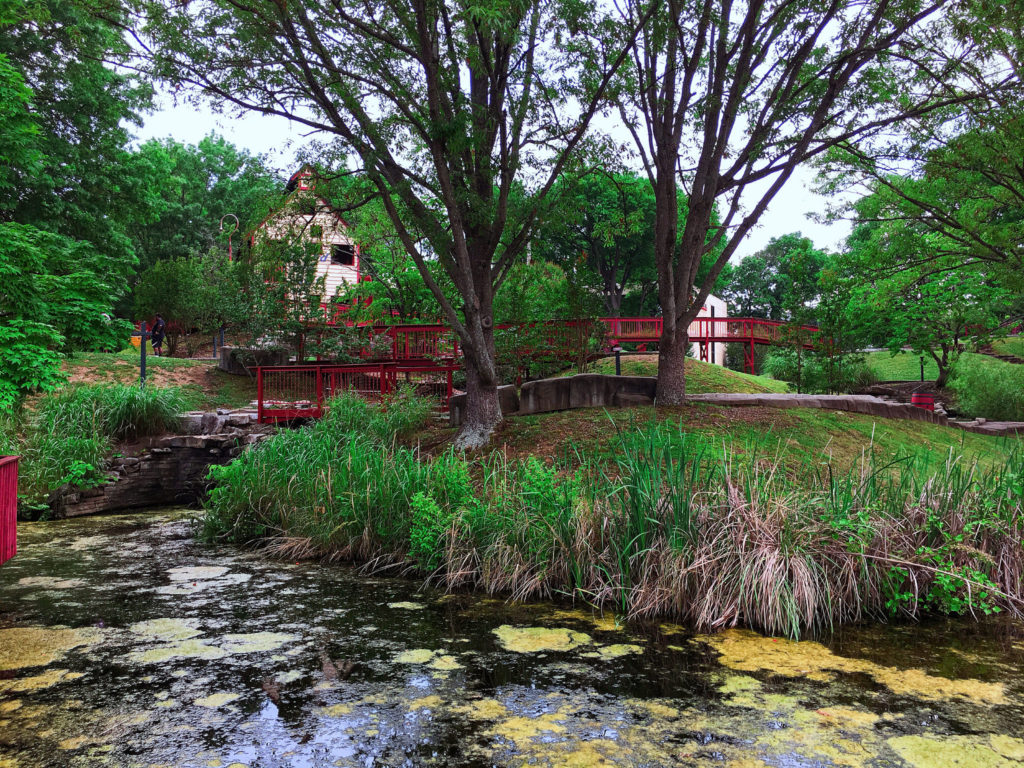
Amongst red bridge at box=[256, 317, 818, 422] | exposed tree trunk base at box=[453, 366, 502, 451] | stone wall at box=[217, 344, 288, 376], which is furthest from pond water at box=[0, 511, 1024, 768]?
stone wall at box=[217, 344, 288, 376]

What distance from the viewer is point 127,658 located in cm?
452

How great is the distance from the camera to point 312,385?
46.6ft

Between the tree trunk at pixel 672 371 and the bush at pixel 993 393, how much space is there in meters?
12.9

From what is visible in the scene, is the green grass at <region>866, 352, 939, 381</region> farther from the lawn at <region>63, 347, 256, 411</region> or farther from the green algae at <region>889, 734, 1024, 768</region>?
the green algae at <region>889, 734, 1024, 768</region>

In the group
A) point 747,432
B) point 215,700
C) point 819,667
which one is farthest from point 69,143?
point 819,667

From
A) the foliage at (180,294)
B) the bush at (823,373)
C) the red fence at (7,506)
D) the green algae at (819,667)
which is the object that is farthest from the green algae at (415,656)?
the foliage at (180,294)

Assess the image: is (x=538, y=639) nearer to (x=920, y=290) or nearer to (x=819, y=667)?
(x=819, y=667)

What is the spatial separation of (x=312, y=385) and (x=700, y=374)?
9038 mm

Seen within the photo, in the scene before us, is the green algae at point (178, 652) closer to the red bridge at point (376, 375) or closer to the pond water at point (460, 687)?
the pond water at point (460, 687)

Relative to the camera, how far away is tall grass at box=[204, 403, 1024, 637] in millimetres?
5133

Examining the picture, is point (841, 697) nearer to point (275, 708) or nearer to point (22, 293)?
point (275, 708)

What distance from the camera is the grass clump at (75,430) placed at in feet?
33.7

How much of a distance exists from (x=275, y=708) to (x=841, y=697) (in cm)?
311

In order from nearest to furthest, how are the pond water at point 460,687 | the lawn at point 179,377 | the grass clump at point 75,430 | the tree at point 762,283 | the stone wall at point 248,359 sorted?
the pond water at point 460,687 < the grass clump at point 75,430 < the lawn at point 179,377 < the stone wall at point 248,359 < the tree at point 762,283
